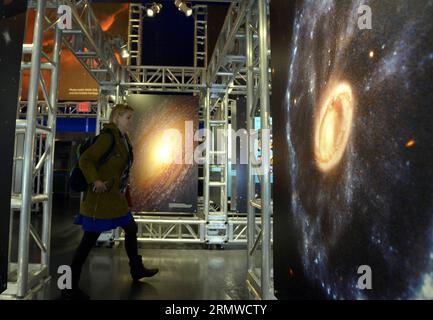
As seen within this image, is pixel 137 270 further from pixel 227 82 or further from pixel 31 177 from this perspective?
pixel 227 82

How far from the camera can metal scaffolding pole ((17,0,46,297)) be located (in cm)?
274

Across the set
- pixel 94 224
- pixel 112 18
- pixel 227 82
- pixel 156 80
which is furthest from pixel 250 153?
pixel 112 18

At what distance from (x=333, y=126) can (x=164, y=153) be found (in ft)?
A: 14.8

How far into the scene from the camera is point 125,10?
9.28m

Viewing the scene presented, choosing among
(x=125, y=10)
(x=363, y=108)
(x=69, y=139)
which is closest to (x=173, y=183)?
(x=363, y=108)

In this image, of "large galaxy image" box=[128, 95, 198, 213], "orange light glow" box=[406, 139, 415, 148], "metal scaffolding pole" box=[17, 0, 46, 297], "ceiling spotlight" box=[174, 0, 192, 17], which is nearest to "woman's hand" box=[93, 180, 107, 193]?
"metal scaffolding pole" box=[17, 0, 46, 297]

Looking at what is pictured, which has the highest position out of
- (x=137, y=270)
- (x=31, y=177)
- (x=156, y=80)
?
(x=156, y=80)

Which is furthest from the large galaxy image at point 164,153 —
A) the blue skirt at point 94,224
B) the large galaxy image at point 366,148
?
the large galaxy image at point 366,148

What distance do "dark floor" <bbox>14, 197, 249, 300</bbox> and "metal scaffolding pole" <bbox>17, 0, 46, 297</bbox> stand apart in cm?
39

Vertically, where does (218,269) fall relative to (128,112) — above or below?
below

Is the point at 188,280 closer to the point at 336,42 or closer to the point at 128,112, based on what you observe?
the point at 128,112

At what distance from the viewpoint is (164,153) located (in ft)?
18.8

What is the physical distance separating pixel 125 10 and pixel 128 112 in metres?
7.56
